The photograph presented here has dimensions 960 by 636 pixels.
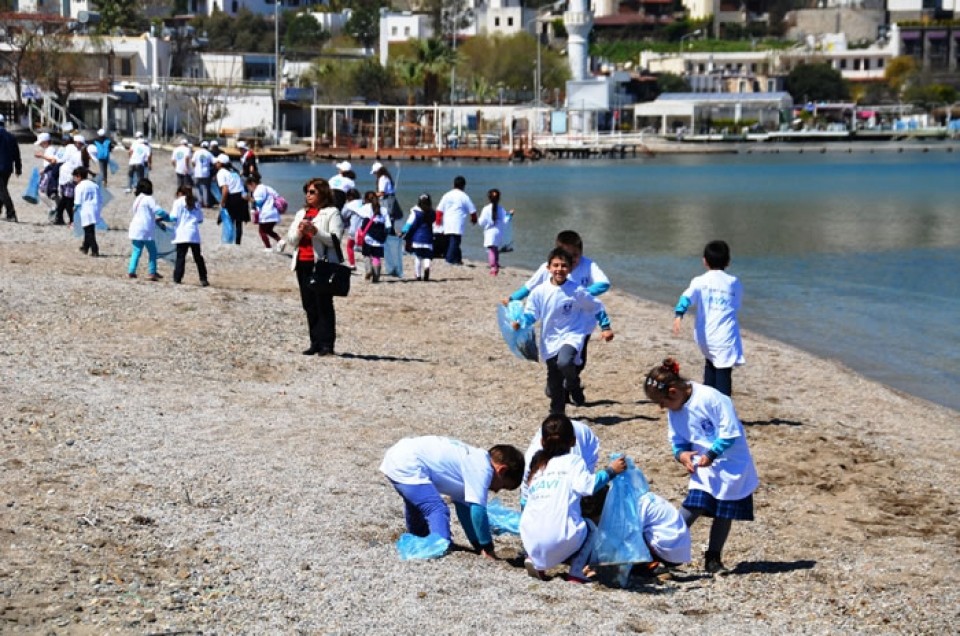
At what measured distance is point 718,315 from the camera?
11172 millimetres

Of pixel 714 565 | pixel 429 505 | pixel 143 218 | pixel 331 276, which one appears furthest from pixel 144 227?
pixel 714 565

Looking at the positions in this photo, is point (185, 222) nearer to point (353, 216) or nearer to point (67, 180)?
point (353, 216)

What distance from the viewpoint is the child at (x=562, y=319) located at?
11164 millimetres

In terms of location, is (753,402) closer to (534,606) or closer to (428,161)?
(534,606)

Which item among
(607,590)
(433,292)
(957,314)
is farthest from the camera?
(957,314)

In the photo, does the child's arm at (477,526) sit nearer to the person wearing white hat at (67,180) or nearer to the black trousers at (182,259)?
the black trousers at (182,259)

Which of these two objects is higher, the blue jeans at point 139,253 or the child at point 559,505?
the blue jeans at point 139,253

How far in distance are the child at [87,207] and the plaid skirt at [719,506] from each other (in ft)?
47.0

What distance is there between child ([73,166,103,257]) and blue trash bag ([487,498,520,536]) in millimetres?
13580

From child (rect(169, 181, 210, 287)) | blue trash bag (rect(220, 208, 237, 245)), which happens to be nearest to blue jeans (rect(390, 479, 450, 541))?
child (rect(169, 181, 210, 287))

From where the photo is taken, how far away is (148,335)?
574 inches

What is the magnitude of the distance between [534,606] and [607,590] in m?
0.62

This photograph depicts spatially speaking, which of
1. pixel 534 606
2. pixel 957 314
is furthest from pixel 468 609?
pixel 957 314

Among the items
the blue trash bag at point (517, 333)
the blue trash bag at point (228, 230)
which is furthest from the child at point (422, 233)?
the blue trash bag at point (517, 333)
